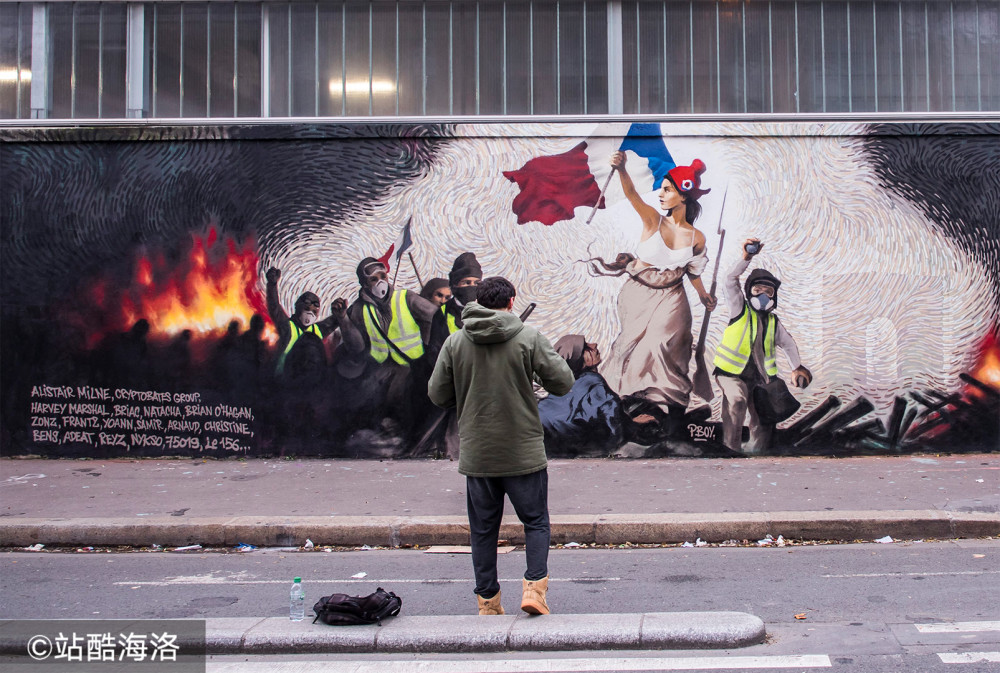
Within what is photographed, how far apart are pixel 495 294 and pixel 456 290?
6.05m

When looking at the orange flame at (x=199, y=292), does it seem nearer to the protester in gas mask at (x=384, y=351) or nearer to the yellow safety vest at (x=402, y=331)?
the protester in gas mask at (x=384, y=351)

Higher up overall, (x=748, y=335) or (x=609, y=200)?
(x=609, y=200)

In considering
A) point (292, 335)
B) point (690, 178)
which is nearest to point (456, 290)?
point (292, 335)

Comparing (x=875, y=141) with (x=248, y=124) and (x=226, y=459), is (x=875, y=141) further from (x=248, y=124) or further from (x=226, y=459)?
(x=226, y=459)

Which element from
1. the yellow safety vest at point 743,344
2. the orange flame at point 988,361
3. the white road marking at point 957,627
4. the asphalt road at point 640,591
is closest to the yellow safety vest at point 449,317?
the yellow safety vest at point 743,344

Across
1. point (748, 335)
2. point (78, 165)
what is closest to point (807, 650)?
point (748, 335)

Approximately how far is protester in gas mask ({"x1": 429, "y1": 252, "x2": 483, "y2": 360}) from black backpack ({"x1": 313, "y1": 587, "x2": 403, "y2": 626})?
6.12 metres

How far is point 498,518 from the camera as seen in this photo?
467cm

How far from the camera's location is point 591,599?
5.32 meters

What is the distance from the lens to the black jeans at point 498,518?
456 centimetres

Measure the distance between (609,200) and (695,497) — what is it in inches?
163

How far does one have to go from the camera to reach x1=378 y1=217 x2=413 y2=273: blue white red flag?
10711 millimetres

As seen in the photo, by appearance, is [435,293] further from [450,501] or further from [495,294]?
[495,294]

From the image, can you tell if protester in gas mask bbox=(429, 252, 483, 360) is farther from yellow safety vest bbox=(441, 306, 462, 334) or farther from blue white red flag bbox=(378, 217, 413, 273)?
blue white red flag bbox=(378, 217, 413, 273)
